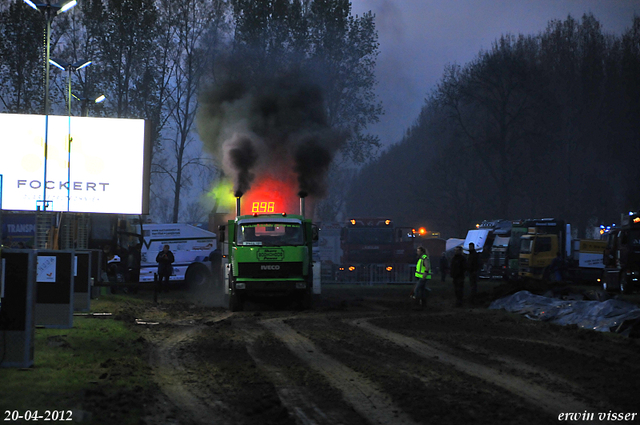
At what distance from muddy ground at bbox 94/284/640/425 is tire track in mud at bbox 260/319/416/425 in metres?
0.01

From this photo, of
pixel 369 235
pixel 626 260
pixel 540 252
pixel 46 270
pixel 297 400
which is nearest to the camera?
pixel 297 400

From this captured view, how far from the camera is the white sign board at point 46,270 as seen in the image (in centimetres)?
1438

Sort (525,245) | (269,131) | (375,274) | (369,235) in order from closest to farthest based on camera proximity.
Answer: (375,274), (269,131), (525,245), (369,235)

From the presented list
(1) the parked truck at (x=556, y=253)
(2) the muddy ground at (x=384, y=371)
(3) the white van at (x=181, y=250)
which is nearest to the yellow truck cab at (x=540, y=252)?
(1) the parked truck at (x=556, y=253)

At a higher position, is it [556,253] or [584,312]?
[556,253]

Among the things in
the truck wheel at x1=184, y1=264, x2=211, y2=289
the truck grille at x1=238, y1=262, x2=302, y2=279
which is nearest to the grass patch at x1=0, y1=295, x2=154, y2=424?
the truck grille at x1=238, y1=262, x2=302, y2=279

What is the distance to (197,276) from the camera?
29.9 m

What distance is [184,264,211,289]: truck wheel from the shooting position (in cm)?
2988

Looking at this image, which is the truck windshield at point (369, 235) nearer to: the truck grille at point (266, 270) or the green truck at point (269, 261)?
the green truck at point (269, 261)

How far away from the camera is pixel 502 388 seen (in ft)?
28.6

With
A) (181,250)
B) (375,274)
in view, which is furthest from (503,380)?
(375,274)

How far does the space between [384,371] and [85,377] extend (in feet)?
13.0

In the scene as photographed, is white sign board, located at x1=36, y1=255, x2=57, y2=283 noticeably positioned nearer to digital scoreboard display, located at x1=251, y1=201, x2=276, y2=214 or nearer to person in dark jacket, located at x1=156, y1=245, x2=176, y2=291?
digital scoreboard display, located at x1=251, y1=201, x2=276, y2=214

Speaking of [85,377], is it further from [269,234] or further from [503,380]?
[269,234]
